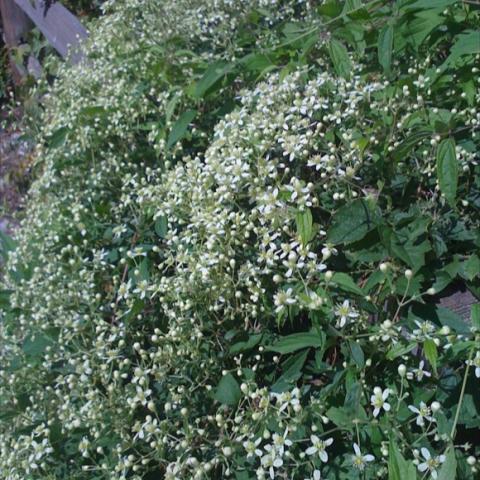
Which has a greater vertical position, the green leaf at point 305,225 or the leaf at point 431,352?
the green leaf at point 305,225

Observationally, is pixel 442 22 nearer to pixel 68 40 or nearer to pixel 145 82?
pixel 145 82

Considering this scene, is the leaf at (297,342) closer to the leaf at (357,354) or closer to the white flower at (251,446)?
the leaf at (357,354)

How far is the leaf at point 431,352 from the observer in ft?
4.85

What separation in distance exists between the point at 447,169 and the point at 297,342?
560 mm

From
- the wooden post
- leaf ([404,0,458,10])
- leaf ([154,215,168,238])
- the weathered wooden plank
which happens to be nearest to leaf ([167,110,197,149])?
leaf ([154,215,168,238])

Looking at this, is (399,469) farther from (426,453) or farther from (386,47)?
(386,47)

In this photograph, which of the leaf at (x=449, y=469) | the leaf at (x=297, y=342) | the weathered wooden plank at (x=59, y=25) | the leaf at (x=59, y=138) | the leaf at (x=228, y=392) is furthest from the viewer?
the weathered wooden plank at (x=59, y=25)

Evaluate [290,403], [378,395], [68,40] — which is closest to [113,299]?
[290,403]

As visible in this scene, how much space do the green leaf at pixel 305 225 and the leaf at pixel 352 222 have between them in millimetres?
51

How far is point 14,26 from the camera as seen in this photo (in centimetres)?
608

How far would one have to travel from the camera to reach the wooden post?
235 inches

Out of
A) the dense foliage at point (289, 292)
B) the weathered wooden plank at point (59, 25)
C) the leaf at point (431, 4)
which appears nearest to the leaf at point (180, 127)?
the dense foliage at point (289, 292)

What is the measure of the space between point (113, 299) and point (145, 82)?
1.08 meters

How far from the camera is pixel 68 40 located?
4.66 m
